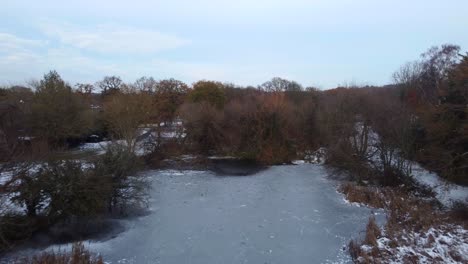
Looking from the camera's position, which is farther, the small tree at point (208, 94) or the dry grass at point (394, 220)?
the small tree at point (208, 94)

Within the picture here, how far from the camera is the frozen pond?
12.2 m

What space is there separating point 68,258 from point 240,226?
6255mm

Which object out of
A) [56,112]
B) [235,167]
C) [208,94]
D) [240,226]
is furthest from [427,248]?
[208,94]

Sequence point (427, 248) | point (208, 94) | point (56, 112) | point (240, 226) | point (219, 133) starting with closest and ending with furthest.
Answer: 1. point (427, 248)
2. point (240, 226)
3. point (56, 112)
4. point (219, 133)
5. point (208, 94)

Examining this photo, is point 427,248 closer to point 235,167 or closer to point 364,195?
point 364,195

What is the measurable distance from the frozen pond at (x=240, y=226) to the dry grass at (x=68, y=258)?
0.55 m

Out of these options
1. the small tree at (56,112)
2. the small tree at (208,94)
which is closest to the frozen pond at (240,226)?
the small tree at (56,112)

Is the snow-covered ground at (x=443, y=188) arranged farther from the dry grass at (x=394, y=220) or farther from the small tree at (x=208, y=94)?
the small tree at (x=208, y=94)

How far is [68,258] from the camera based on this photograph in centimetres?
1127

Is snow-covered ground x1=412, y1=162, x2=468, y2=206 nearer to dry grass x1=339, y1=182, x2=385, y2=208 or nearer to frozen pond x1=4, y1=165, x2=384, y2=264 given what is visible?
dry grass x1=339, y1=182, x2=385, y2=208

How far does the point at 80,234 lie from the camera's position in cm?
1412

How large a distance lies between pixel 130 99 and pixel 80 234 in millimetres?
19312

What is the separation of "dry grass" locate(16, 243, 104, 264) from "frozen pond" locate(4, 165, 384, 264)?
1.82 feet

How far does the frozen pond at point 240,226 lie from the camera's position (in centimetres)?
1223
